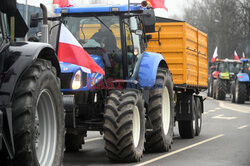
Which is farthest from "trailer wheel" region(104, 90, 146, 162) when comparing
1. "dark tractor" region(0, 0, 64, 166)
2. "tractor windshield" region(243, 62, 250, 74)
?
"tractor windshield" region(243, 62, 250, 74)

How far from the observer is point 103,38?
10.0 meters

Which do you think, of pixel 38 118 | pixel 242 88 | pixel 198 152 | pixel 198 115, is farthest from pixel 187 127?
pixel 242 88

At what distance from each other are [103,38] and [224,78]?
86.9 feet

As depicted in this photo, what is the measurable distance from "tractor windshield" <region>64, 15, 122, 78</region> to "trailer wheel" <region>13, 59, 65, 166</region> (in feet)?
12.3

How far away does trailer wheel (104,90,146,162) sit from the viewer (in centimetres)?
904

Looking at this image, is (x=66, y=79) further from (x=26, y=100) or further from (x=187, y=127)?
(x=187, y=127)

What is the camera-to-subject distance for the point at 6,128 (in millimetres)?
5234

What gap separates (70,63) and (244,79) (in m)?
23.8

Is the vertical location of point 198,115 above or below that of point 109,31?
below

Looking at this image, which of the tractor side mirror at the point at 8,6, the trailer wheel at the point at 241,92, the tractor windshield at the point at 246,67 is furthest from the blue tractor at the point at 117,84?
the tractor windshield at the point at 246,67

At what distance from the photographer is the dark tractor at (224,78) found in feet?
117

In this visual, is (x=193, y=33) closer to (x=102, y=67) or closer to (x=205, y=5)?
(x=102, y=67)

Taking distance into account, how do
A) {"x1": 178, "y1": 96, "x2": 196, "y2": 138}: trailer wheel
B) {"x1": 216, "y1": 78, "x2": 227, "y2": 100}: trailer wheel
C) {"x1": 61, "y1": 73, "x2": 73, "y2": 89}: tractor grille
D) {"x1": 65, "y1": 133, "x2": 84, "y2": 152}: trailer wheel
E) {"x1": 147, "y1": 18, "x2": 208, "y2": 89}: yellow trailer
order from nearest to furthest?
1. {"x1": 61, "y1": 73, "x2": 73, "y2": 89}: tractor grille
2. {"x1": 65, "y1": 133, "x2": 84, "y2": 152}: trailer wheel
3. {"x1": 147, "y1": 18, "x2": 208, "y2": 89}: yellow trailer
4. {"x1": 178, "y1": 96, "x2": 196, "y2": 138}: trailer wheel
5. {"x1": 216, "y1": 78, "x2": 227, "y2": 100}: trailer wheel

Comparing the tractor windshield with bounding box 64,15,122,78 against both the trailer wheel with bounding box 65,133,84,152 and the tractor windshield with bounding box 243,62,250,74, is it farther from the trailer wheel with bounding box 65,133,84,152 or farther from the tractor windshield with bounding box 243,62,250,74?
the tractor windshield with bounding box 243,62,250,74
